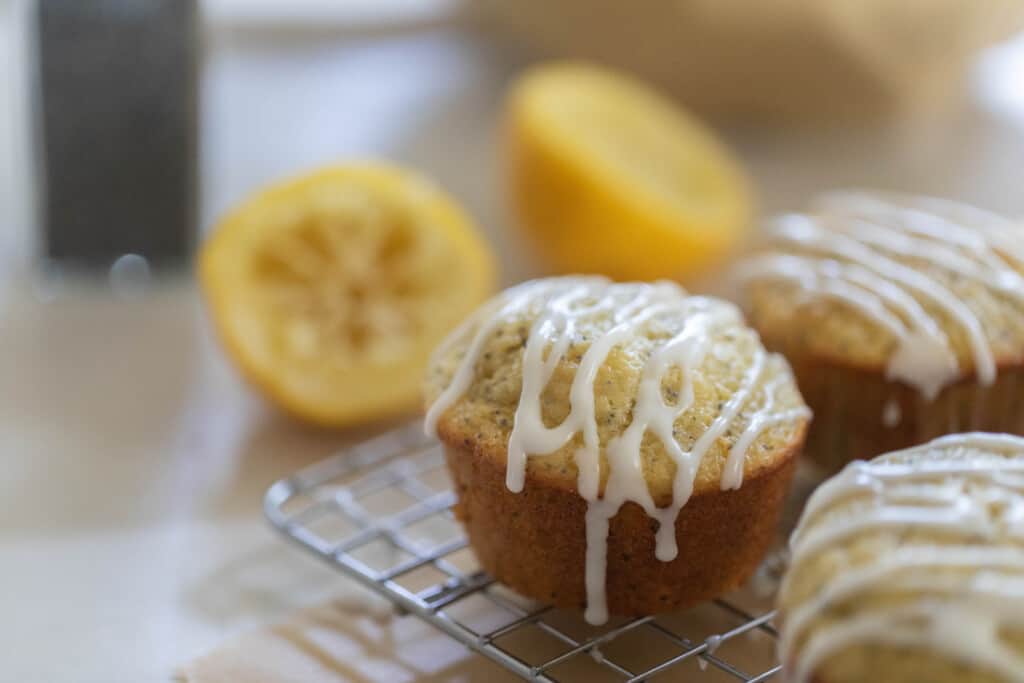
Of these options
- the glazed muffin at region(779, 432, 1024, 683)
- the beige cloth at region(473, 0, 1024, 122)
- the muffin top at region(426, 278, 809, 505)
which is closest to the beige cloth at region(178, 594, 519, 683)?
the muffin top at region(426, 278, 809, 505)

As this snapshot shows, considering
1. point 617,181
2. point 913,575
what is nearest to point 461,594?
point 913,575

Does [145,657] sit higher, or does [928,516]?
[928,516]

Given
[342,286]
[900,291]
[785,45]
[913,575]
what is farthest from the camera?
[785,45]

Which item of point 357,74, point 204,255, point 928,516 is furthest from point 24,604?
point 357,74

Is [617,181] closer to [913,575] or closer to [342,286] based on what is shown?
[342,286]

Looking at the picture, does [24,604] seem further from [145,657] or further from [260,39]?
[260,39]

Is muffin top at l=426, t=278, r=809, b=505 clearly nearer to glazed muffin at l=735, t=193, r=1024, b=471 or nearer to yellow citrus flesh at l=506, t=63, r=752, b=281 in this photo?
glazed muffin at l=735, t=193, r=1024, b=471

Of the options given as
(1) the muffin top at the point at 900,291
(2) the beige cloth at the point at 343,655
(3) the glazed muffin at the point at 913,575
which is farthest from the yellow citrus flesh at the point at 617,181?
(3) the glazed muffin at the point at 913,575
